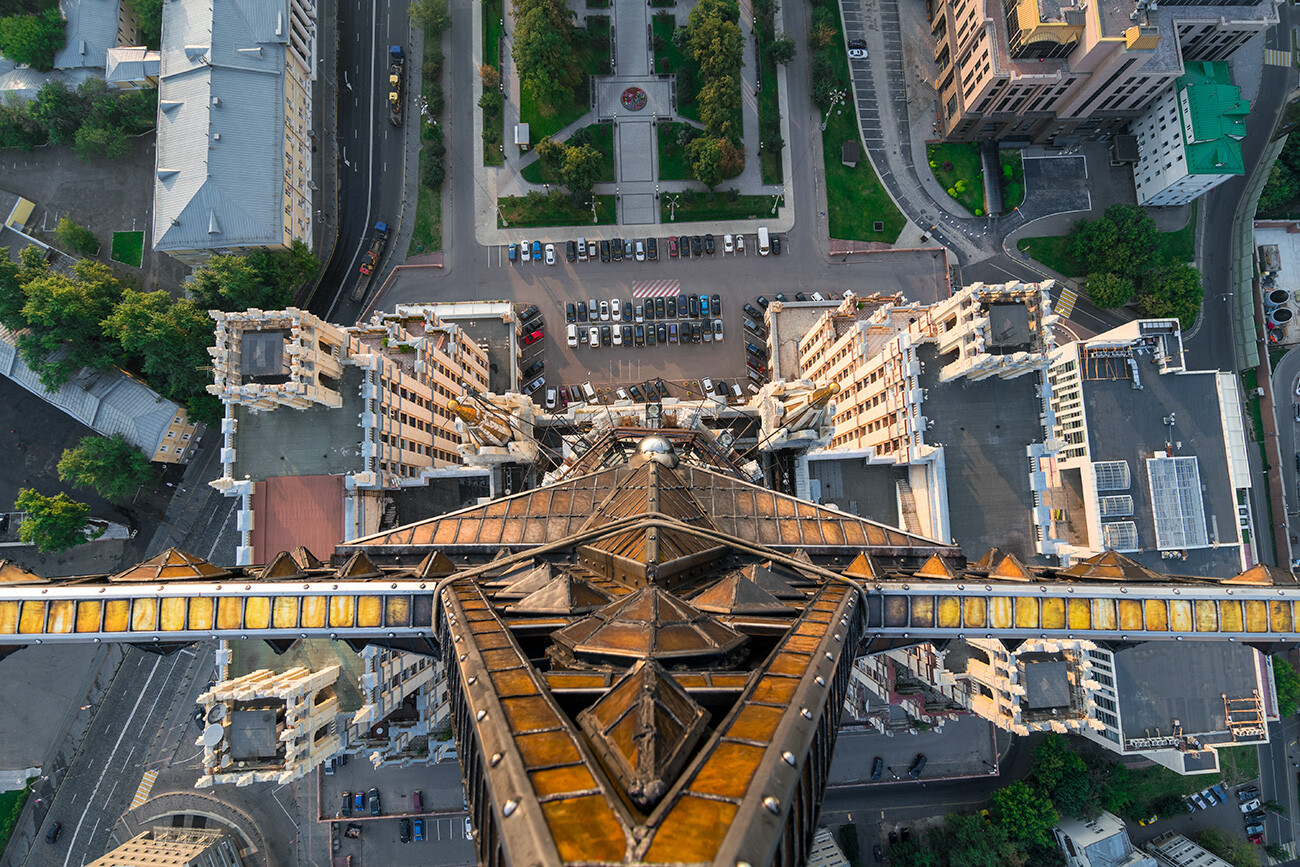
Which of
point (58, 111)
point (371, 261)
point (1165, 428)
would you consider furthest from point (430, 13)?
point (1165, 428)

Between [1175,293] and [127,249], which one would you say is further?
[127,249]

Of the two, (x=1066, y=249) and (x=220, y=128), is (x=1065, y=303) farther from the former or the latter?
(x=220, y=128)

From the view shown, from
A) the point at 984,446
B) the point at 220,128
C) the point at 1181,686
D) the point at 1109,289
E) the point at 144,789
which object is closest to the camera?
the point at 984,446

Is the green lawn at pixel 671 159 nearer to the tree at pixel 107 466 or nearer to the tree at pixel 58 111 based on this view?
the tree at pixel 107 466

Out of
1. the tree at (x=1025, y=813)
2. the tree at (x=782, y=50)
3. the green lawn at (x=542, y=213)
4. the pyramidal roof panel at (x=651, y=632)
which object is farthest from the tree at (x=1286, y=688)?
the green lawn at (x=542, y=213)

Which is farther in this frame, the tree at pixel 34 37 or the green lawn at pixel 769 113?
the green lawn at pixel 769 113

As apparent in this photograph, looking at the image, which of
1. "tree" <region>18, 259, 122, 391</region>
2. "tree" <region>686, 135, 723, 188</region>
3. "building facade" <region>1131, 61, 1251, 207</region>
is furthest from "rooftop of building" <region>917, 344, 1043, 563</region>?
"tree" <region>18, 259, 122, 391</region>

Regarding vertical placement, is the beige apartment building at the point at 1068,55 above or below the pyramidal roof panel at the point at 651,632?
above

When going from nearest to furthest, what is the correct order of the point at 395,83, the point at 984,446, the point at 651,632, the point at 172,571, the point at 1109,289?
the point at 651,632, the point at 172,571, the point at 984,446, the point at 1109,289, the point at 395,83
